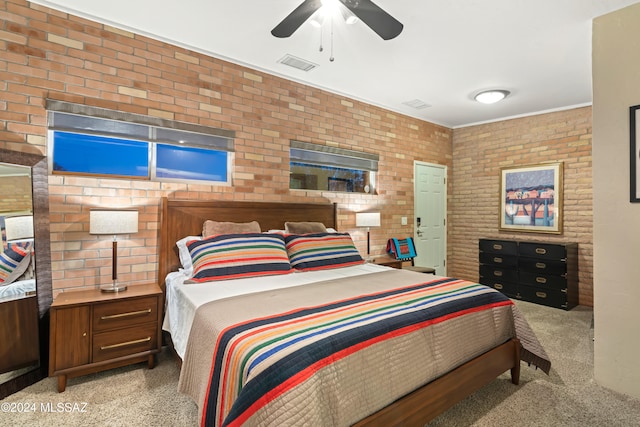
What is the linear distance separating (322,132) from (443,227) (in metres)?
2.90

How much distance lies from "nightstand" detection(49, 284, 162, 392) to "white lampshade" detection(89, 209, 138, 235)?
473mm

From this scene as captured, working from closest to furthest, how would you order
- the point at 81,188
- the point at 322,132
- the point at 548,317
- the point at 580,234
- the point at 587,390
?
the point at 587,390, the point at 81,188, the point at 548,317, the point at 322,132, the point at 580,234

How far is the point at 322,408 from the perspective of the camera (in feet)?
4.31

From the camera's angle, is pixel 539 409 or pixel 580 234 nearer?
pixel 539 409

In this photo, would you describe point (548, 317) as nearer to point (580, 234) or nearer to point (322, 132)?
point (580, 234)

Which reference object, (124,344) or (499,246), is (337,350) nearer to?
(124,344)

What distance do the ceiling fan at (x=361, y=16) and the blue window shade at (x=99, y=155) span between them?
163cm

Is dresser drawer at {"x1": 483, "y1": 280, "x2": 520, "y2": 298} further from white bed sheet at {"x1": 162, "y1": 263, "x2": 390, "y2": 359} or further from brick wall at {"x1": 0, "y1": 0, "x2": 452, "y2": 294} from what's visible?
white bed sheet at {"x1": 162, "y1": 263, "x2": 390, "y2": 359}

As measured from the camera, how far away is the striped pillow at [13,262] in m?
2.19

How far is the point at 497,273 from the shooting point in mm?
4855

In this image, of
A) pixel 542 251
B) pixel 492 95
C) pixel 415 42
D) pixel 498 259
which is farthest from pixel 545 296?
pixel 415 42

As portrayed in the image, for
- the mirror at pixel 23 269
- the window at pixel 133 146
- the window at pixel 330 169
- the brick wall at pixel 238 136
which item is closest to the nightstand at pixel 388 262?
the brick wall at pixel 238 136

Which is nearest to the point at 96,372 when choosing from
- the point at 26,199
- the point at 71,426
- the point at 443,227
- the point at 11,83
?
the point at 71,426

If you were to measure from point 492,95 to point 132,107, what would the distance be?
157 inches
